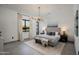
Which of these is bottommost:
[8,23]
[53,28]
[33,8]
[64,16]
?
[53,28]

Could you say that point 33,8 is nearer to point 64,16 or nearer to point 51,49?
point 64,16

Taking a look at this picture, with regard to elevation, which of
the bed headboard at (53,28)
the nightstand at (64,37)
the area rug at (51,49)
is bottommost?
the area rug at (51,49)

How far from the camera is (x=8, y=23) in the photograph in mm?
2070

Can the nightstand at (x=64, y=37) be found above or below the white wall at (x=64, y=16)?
below

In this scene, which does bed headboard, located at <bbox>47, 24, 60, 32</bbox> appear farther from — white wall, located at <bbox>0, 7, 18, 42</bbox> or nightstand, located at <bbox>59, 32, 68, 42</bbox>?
white wall, located at <bbox>0, 7, 18, 42</bbox>

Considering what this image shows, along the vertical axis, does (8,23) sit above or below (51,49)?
above

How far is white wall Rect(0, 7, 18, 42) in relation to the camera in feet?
6.53

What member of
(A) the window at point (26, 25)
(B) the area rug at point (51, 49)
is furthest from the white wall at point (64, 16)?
(A) the window at point (26, 25)

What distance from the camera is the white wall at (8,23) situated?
78.4 inches

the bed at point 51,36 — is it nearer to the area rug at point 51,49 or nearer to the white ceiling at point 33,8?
the area rug at point 51,49

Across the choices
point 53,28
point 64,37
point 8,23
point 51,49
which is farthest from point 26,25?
point 64,37

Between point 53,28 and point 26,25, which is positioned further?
point 26,25

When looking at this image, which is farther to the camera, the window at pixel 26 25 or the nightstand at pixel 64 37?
the window at pixel 26 25
